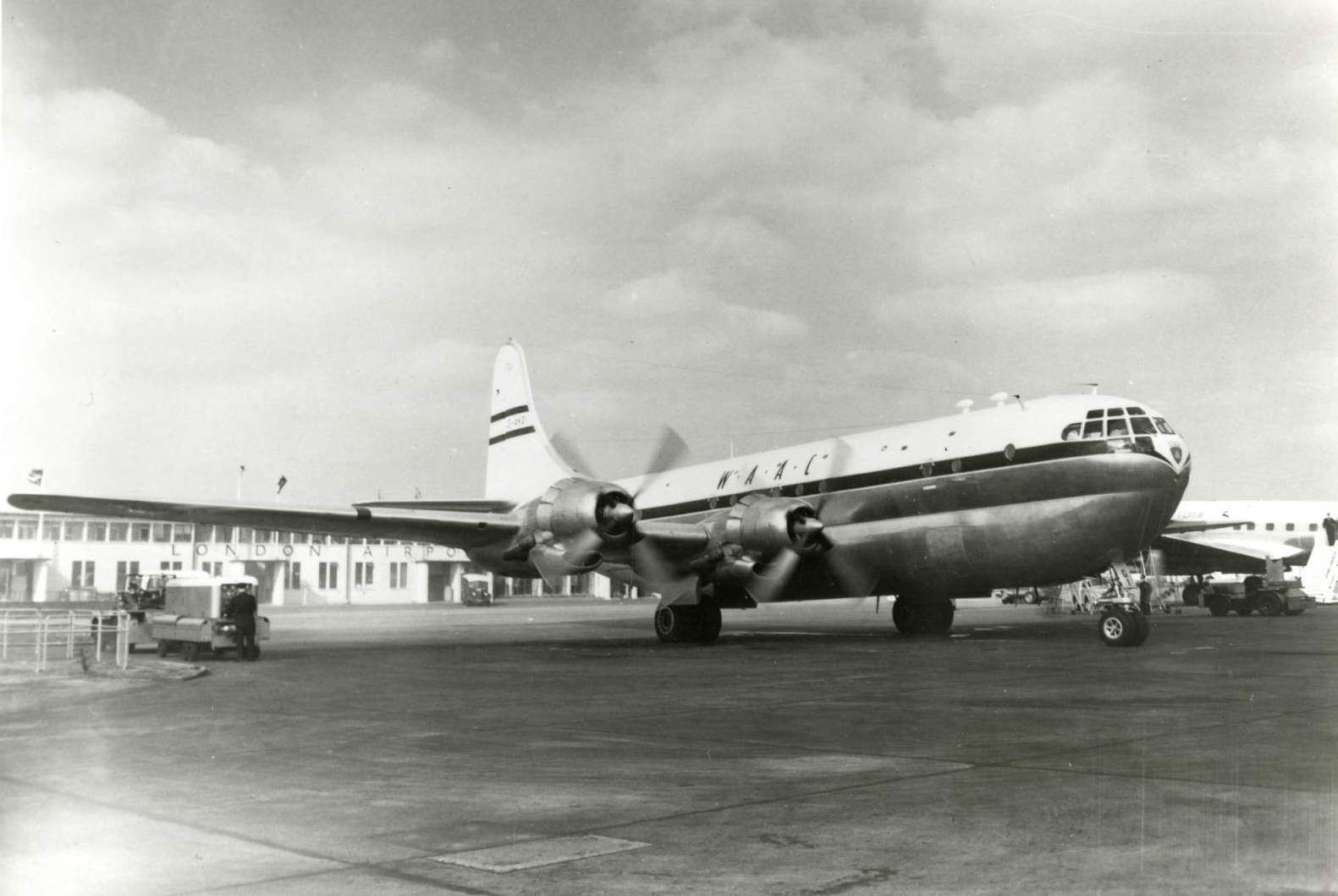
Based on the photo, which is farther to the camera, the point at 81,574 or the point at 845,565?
the point at 81,574

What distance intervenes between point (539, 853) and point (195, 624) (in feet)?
54.9

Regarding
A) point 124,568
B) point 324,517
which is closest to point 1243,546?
point 324,517

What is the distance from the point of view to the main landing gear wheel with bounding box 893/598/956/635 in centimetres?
2506

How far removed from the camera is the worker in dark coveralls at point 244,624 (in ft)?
65.5

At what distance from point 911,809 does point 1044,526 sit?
48.2 ft

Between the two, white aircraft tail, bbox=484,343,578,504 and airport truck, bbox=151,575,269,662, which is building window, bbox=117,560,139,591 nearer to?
white aircraft tail, bbox=484,343,578,504

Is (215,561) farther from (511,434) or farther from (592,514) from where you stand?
(592,514)

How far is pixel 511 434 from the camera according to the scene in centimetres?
3100

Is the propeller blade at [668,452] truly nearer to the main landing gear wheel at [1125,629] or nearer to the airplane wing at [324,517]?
the airplane wing at [324,517]

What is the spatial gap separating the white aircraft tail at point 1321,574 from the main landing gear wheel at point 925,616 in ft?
90.8

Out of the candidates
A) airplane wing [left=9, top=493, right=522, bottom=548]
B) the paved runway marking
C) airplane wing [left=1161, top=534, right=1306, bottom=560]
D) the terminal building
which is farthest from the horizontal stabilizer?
the terminal building

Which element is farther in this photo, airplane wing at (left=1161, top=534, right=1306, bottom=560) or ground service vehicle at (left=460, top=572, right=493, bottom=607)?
ground service vehicle at (left=460, top=572, right=493, bottom=607)

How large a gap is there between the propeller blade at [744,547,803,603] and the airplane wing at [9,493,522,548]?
5246 mm

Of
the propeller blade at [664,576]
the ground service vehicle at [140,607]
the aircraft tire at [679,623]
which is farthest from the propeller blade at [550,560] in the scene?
the ground service vehicle at [140,607]
